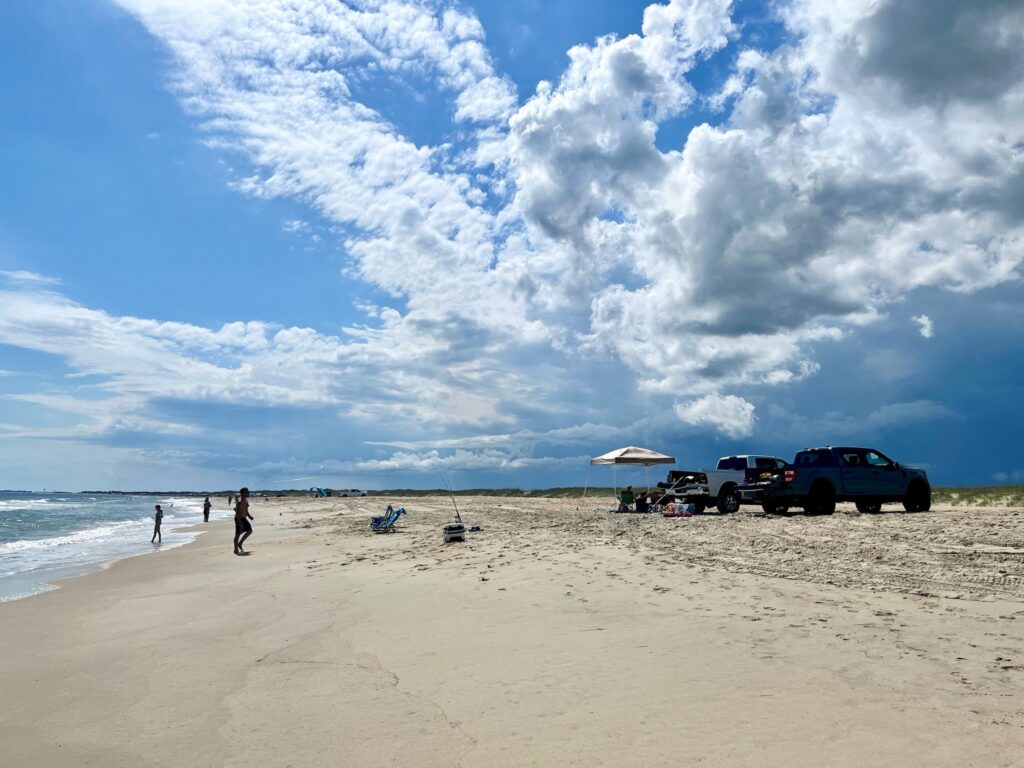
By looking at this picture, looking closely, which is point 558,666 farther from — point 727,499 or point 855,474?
point 727,499

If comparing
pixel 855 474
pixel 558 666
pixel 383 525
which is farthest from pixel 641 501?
pixel 558 666

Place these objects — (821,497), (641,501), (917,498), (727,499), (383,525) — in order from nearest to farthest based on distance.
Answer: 1. (821,497)
2. (917,498)
3. (383,525)
4. (727,499)
5. (641,501)

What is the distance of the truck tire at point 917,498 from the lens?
21.8 m

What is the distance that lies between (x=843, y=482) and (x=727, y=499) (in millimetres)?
4425

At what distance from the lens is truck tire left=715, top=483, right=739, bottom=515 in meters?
24.5

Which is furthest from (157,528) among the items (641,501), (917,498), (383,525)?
(917,498)

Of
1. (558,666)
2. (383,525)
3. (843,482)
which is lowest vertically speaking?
(383,525)

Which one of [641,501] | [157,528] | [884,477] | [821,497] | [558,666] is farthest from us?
[157,528]

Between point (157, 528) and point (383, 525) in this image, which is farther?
point (157, 528)

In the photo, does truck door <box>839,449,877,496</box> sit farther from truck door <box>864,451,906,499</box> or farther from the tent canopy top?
the tent canopy top

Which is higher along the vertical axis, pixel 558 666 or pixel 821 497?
pixel 821 497

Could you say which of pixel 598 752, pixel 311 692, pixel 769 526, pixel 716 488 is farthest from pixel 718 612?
pixel 716 488

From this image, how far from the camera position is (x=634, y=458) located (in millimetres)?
29312

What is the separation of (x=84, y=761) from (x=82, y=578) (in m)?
14.0
